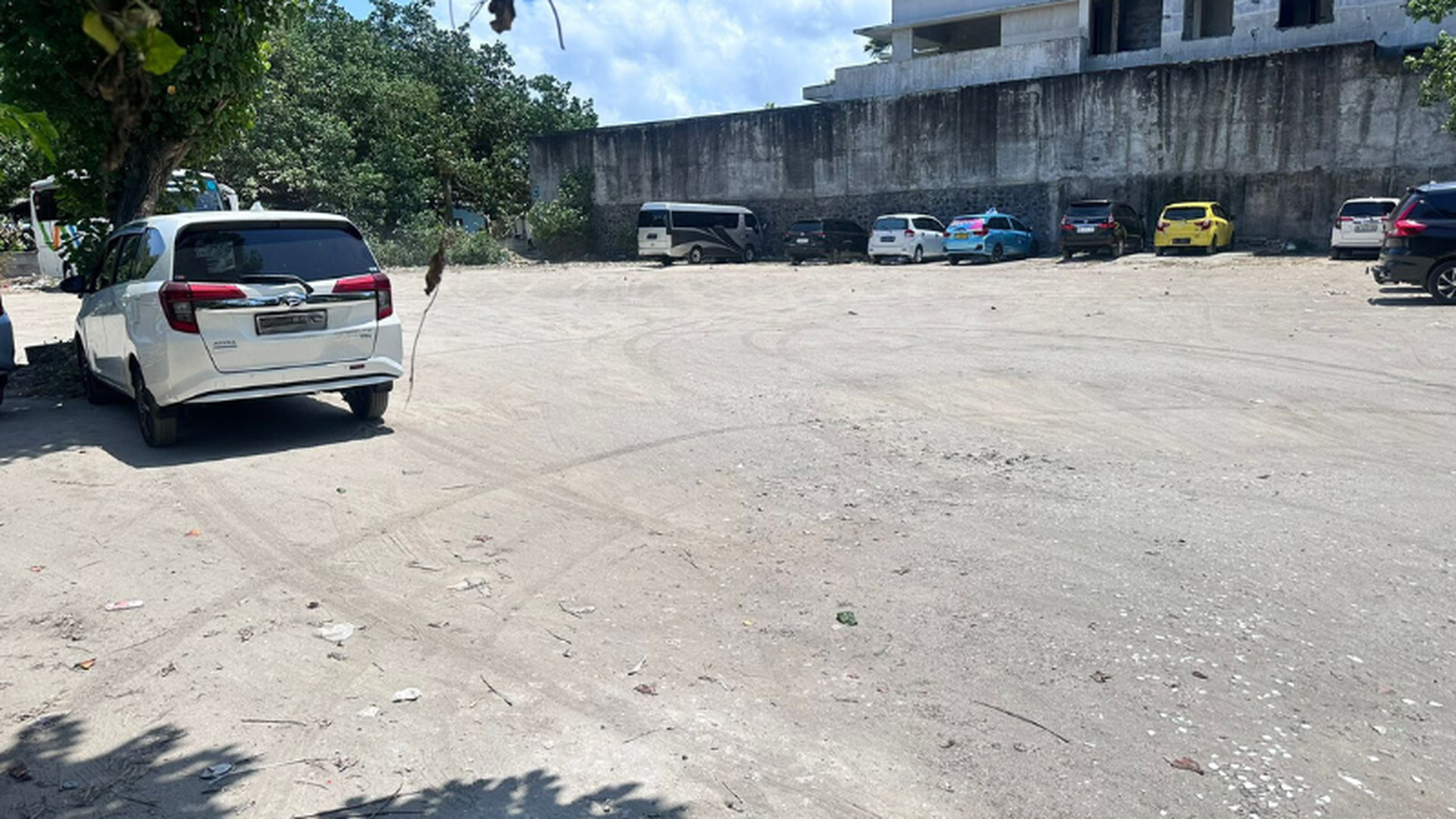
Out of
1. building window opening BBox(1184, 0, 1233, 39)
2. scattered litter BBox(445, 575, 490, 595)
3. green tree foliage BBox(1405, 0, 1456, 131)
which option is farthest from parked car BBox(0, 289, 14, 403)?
building window opening BBox(1184, 0, 1233, 39)

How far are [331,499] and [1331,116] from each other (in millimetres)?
30187

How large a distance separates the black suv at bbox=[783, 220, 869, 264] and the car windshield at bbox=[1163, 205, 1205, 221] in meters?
8.80

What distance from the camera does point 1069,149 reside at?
109 ft

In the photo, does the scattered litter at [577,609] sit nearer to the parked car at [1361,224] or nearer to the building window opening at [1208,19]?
the parked car at [1361,224]

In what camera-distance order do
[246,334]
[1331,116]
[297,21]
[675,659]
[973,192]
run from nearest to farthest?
[675,659]
[246,334]
[297,21]
[1331,116]
[973,192]

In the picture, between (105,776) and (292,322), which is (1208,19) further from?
(105,776)

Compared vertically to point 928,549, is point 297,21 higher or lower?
higher

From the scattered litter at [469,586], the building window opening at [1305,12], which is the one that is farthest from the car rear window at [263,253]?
the building window opening at [1305,12]

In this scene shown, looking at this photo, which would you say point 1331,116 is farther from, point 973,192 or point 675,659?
point 675,659

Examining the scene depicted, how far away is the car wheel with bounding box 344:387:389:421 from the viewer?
29.6 ft

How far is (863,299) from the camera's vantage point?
20.5 metres

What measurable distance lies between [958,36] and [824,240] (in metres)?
16.9

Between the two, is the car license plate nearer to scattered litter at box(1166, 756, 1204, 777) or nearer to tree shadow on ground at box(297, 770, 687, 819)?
tree shadow on ground at box(297, 770, 687, 819)

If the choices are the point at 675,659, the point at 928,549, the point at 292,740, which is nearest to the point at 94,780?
the point at 292,740
